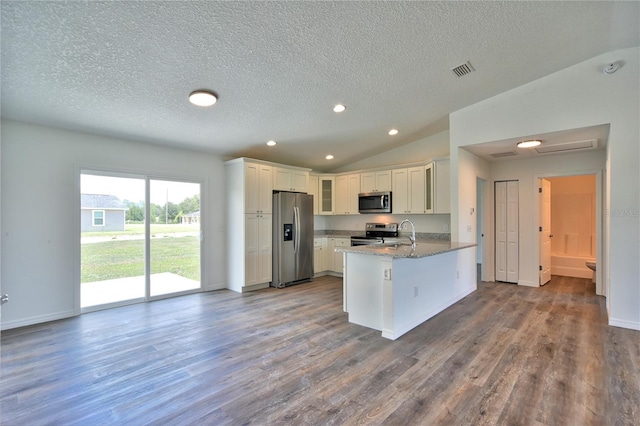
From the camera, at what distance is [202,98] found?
3.20 m

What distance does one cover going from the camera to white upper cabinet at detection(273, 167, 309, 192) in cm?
570

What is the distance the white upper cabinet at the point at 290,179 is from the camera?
5.70m

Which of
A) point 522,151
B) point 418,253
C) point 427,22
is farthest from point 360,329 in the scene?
point 522,151

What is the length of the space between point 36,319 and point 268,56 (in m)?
4.24

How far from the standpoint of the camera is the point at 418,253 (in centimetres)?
323

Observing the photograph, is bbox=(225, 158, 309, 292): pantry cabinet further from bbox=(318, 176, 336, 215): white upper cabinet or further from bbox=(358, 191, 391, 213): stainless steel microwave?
bbox=(358, 191, 391, 213): stainless steel microwave

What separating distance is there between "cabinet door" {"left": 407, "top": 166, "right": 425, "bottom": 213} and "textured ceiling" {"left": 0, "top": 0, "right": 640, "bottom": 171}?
4.96ft

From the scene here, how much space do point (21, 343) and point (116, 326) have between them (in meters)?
0.82

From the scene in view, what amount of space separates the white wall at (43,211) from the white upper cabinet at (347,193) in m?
4.09

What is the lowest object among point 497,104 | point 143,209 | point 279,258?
point 279,258

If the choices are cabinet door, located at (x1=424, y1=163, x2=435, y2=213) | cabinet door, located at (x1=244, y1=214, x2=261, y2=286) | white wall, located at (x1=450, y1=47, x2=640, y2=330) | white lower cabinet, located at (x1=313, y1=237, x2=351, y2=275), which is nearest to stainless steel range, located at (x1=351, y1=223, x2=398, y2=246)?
white lower cabinet, located at (x1=313, y1=237, x2=351, y2=275)

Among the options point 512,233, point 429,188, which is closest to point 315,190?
point 429,188

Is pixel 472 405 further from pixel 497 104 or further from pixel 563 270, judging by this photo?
pixel 563 270

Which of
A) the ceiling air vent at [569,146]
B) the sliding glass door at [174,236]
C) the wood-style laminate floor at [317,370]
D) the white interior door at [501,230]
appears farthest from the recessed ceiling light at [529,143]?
the sliding glass door at [174,236]
